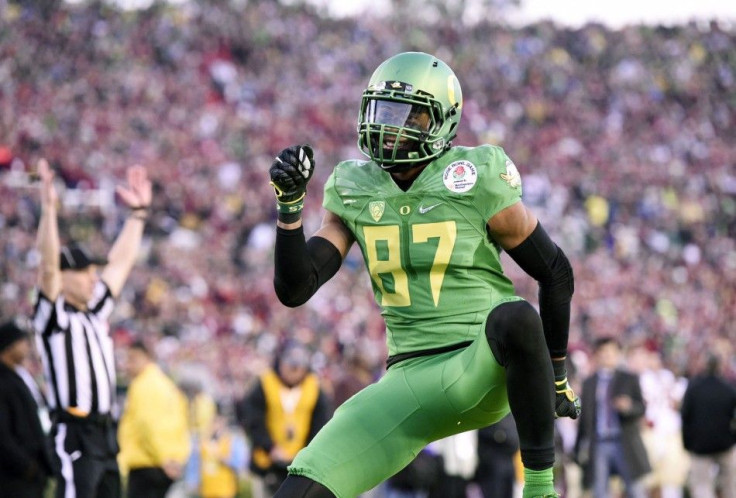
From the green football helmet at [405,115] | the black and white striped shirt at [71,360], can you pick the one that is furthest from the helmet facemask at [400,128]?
the black and white striped shirt at [71,360]

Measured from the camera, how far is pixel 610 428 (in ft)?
34.4

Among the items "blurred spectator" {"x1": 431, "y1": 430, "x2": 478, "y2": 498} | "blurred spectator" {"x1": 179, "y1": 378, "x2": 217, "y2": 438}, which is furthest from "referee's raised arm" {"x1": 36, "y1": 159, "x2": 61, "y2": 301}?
"blurred spectator" {"x1": 179, "y1": 378, "x2": 217, "y2": 438}

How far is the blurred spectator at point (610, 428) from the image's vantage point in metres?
10.3

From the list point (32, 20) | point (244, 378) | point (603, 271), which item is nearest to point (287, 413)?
point (244, 378)

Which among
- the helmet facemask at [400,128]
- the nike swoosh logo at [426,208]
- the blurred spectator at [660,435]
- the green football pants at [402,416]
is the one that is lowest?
the blurred spectator at [660,435]

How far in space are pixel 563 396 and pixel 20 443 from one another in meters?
3.64

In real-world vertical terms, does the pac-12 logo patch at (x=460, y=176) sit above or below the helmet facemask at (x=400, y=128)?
below

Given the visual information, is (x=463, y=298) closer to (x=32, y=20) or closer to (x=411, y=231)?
(x=411, y=231)

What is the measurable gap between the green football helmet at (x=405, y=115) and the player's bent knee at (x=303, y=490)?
110 cm

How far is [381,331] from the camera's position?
56.7 feet

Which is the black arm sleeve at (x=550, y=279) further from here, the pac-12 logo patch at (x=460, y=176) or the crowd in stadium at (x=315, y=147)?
the crowd in stadium at (x=315, y=147)

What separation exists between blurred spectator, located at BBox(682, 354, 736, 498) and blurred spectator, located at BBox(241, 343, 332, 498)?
409 centimetres

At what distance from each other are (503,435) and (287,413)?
1912 millimetres

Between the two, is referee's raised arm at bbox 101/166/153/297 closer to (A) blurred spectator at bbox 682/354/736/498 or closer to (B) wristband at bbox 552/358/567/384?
(B) wristband at bbox 552/358/567/384
